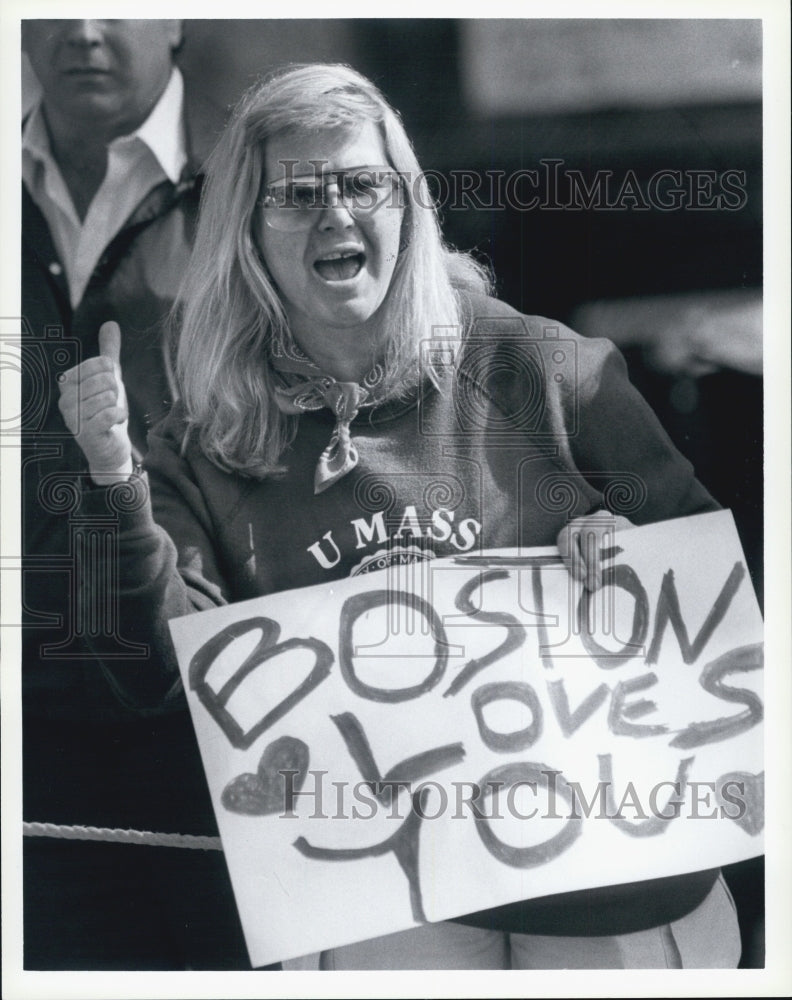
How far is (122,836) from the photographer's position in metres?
3.38

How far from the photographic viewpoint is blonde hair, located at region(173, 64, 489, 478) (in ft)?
11.0

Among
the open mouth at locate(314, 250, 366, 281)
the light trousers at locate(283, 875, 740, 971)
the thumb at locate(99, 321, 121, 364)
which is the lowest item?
the light trousers at locate(283, 875, 740, 971)

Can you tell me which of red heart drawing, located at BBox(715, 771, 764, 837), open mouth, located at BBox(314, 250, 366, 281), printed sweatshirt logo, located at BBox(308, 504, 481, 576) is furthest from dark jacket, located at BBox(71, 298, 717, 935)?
open mouth, located at BBox(314, 250, 366, 281)

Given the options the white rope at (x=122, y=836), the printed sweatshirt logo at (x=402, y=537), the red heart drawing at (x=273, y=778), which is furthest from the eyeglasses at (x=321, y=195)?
the white rope at (x=122, y=836)

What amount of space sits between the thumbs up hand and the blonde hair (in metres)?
0.18

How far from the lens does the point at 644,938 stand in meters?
3.34

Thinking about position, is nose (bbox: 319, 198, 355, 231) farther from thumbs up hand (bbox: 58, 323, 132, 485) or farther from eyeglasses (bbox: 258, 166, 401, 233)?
thumbs up hand (bbox: 58, 323, 132, 485)

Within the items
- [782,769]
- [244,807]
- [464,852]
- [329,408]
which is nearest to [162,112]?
[329,408]

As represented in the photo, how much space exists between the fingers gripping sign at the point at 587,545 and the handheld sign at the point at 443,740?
33 millimetres

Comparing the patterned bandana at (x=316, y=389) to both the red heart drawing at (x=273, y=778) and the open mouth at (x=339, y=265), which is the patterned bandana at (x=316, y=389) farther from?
the red heart drawing at (x=273, y=778)

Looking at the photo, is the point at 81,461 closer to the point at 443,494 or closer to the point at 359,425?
the point at 359,425

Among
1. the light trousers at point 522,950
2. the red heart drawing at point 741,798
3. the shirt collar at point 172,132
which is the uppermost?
the shirt collar at point 172,132

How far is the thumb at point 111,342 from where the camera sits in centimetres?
338

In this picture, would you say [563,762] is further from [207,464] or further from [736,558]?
[207,464]
